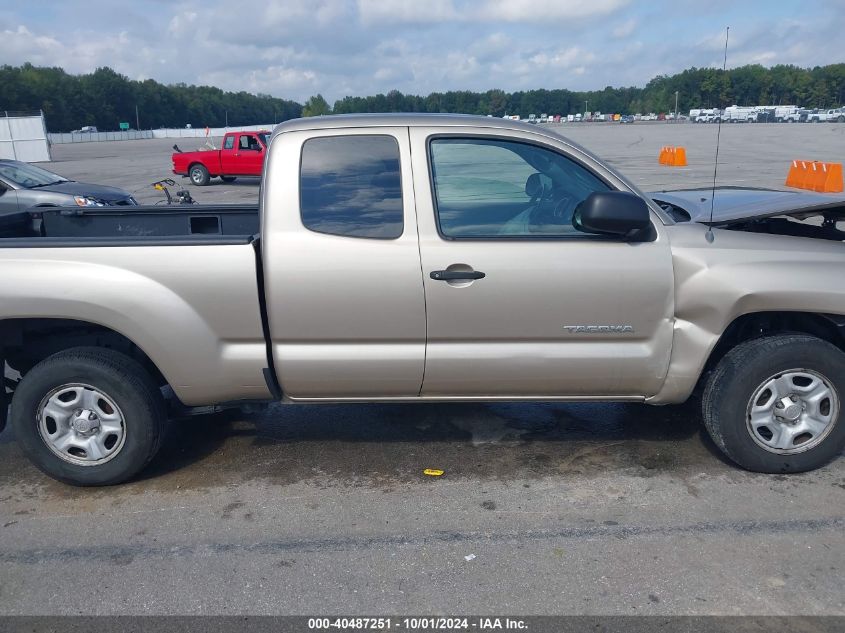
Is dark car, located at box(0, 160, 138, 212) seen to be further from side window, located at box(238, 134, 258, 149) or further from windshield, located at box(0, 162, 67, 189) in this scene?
side window, located at box(238, 134, 258, 149)

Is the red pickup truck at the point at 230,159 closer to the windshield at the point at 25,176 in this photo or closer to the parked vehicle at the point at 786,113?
the windshield at the point at 25,176

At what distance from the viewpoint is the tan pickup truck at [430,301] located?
3.64 meters

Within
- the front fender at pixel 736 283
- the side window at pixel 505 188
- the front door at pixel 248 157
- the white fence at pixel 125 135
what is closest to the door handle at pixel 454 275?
the side window at pixel 505 188

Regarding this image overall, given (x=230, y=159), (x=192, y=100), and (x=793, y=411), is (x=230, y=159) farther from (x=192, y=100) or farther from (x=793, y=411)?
(x=192, y=100)

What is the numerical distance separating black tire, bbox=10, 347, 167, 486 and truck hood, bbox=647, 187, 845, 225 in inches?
125

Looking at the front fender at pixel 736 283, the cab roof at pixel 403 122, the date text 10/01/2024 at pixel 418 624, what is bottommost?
the date text 10/01/2024 at pixel 418 624

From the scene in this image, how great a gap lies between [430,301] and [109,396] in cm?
174

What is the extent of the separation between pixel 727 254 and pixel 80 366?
3.36m

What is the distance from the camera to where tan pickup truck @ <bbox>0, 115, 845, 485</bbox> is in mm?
3645

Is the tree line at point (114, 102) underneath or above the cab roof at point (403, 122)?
above

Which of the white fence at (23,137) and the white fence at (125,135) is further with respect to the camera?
the white fence at (125,135)

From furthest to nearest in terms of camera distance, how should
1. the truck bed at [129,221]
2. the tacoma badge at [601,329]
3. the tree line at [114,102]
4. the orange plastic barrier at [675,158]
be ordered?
the tree line at [114,102]
the orange plastic barrier at [675,158]
the truck bed at [129,221]
the tacoma badge at [601,329]

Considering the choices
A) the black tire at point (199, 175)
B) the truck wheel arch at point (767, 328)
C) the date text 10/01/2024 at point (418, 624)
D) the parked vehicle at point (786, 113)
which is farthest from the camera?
the parked vehicle at point (786, 113)

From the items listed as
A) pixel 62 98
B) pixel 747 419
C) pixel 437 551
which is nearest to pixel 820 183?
pixel 747 419
